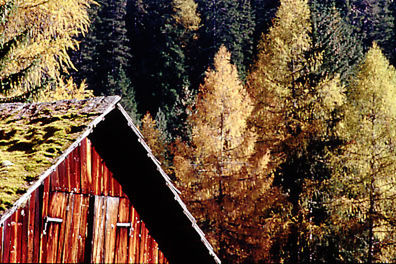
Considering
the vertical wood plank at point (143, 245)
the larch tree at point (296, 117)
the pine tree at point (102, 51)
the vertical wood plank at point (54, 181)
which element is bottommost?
the vertical wood plank at point (143, 245)

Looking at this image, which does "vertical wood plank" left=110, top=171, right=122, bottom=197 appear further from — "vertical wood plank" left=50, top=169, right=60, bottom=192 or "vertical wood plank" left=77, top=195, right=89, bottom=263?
"vertical wood plank" left=50, top=169, right=60, bottom=192

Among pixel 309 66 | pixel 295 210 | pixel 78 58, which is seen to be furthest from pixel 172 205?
pixel 78 58

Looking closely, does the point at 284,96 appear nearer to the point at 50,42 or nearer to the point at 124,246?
the point at 50,42

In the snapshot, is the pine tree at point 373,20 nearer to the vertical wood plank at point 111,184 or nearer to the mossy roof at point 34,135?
the vertical wood plank at point 111,184

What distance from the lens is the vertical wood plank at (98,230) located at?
18.5ft

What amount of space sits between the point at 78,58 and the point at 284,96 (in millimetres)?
53515

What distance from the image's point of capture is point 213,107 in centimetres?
1745

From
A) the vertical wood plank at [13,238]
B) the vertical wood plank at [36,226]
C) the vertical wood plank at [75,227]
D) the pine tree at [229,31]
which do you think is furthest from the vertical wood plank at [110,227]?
the pine tree at [229,31]

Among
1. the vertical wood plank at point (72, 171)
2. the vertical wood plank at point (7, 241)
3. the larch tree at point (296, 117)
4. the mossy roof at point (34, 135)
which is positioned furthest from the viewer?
the larch tree at point (296, 117)

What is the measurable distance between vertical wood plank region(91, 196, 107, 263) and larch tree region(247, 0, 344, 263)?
38.9 feet

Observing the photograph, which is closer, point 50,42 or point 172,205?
point 172,205

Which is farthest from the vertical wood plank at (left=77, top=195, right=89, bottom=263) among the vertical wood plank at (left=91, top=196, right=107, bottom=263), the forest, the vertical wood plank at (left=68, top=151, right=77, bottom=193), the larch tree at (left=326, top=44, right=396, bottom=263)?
the larch tree at (left=326, top=44, right=396, bottom=263)

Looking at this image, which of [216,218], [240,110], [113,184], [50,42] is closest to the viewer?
[113,184]

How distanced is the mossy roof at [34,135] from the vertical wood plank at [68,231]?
0.83 m
